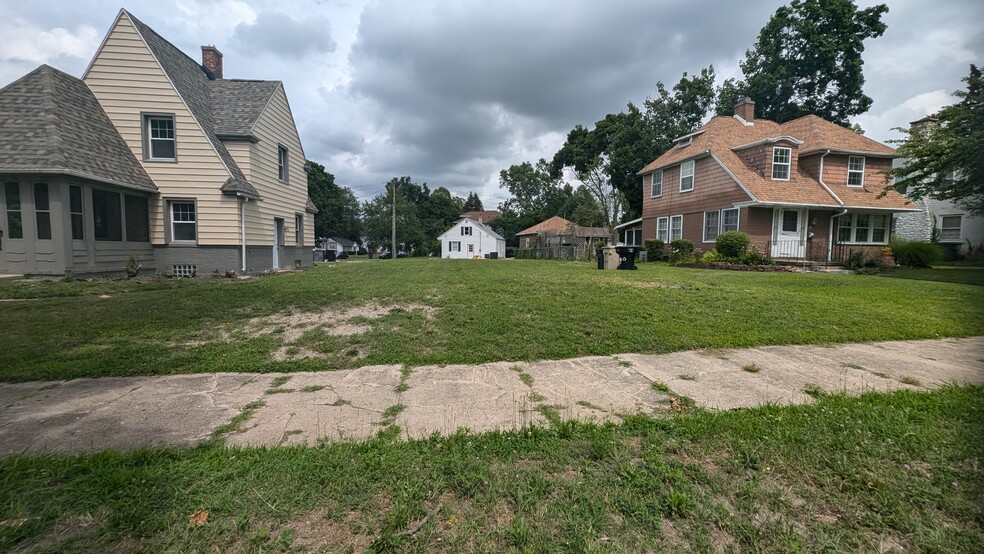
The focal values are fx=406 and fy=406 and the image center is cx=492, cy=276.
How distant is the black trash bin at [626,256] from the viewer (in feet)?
49.4

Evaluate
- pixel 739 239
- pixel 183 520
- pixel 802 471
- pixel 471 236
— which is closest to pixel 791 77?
pixel 739 239

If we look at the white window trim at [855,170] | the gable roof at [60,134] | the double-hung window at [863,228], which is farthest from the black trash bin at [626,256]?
the gable roof at [60,134]

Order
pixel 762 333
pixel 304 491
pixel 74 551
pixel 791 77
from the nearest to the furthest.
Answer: pixel 74 551 < pixel 304 491 < pixel 762 333 < pixel 791 77

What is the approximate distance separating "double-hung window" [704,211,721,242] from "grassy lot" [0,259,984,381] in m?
10.9

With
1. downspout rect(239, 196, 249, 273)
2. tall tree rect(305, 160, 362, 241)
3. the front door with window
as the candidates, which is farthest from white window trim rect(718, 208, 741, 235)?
tall tree rect(305, 160, 362, 241)

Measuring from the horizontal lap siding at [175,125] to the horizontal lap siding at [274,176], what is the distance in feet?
3.72

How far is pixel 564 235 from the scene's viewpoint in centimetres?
3791

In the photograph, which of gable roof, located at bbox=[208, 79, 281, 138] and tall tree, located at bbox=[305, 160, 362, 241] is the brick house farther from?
tall tree, located at bbox=[305, 160, 362, 241]

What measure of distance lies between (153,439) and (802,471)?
3.94m

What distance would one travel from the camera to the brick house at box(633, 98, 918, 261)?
59.4 feet

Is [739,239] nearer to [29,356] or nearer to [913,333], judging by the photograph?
[913,333]

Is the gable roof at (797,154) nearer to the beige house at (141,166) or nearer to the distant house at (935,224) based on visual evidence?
the distant house at (935,224)

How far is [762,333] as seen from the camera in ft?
18.2

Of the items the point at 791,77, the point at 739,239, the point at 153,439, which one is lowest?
the point at 153,439
